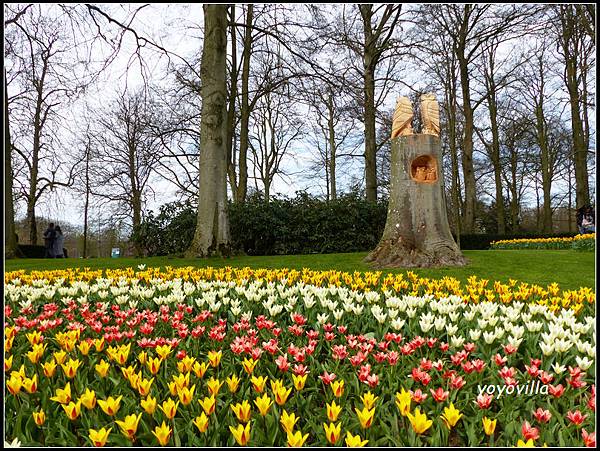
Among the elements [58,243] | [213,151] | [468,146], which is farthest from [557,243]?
[58,243]

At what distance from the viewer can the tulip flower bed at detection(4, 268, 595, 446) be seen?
1497mm

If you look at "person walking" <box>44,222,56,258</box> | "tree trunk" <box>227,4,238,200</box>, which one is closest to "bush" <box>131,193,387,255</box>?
"tree trunk" <box>227,4,238,200</box>

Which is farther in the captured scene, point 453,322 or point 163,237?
point 163,237

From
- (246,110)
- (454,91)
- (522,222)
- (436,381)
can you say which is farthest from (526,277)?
(522,222)

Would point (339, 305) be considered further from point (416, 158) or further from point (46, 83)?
point (46, 83)

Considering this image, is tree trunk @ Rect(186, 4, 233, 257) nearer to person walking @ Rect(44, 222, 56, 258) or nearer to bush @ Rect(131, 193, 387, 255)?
bush @ Rect(131, 193, 387, 255)

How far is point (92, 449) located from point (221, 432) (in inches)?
16.7

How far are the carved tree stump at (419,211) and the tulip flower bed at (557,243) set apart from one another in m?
7.49

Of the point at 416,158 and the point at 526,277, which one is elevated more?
the point at 416,158

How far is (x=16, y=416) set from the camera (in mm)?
1715

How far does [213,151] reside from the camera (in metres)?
8.12

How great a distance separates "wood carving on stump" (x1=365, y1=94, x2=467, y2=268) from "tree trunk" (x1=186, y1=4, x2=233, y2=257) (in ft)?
9.72

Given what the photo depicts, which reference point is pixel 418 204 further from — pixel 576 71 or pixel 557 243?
pixel 557 243

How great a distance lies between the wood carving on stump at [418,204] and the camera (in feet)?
21.1
